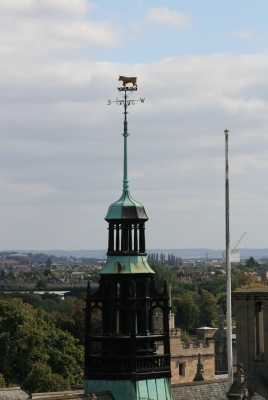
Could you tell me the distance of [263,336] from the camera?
45.0m

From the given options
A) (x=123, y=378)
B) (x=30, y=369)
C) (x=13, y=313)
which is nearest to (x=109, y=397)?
(x=123, y=378)

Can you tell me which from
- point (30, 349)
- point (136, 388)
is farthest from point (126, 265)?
point (30, 349)

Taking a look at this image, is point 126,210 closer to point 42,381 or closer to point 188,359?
point 188,359

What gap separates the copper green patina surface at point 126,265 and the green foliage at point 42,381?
1939 inches

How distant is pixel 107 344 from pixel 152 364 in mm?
1584

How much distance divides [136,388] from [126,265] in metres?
3.98

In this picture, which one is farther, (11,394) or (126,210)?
(11,394)

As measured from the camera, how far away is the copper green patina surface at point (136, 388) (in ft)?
132

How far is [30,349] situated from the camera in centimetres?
10231

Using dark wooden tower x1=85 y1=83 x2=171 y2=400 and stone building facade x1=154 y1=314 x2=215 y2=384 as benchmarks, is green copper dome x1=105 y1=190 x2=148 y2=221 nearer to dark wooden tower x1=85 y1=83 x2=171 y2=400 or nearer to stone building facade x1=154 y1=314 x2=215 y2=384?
dark wooden tower x1=85 y1=83 x2=171 y2=400

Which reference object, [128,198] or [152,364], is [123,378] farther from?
[128,198]

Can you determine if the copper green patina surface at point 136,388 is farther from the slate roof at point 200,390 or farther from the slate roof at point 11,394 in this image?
the slate roof at point 11,394

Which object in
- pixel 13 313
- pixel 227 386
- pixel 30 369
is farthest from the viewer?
pixel 13 313

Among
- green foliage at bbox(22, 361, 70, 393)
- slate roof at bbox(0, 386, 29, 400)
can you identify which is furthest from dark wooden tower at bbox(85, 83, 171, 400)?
green foliage at bbox(22, 361, 70, 393)
